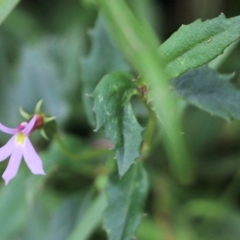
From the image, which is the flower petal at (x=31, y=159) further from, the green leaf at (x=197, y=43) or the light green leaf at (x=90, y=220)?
the light green leaf at (x=90, y=220)

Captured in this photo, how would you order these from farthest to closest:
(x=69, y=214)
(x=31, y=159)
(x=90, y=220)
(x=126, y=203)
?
(x=69, y=214) → (x=90, y=220) → (x=126, y=203) → (x=31, y=159)

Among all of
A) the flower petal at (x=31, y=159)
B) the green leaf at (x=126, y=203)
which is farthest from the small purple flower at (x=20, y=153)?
the green leaf at (x=126, y=203)

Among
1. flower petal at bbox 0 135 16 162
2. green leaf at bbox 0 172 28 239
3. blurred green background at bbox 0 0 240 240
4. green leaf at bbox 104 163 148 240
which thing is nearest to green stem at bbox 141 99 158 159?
green leaf at bbox 104 163 148 240

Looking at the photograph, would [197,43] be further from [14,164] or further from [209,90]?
[14,164]

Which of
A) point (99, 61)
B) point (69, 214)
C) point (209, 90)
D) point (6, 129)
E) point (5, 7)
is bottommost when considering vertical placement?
point (69, 214)

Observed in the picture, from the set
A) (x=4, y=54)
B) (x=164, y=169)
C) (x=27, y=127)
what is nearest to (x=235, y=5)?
(x=164, y=169)

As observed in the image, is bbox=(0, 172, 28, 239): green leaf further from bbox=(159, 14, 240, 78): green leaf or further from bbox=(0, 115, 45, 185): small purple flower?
bbox=(159, 14, 240, 78): green leaf

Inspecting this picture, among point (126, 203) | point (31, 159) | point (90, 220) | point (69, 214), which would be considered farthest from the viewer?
point (69, 214)

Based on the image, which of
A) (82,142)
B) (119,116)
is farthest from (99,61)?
(119,116)
